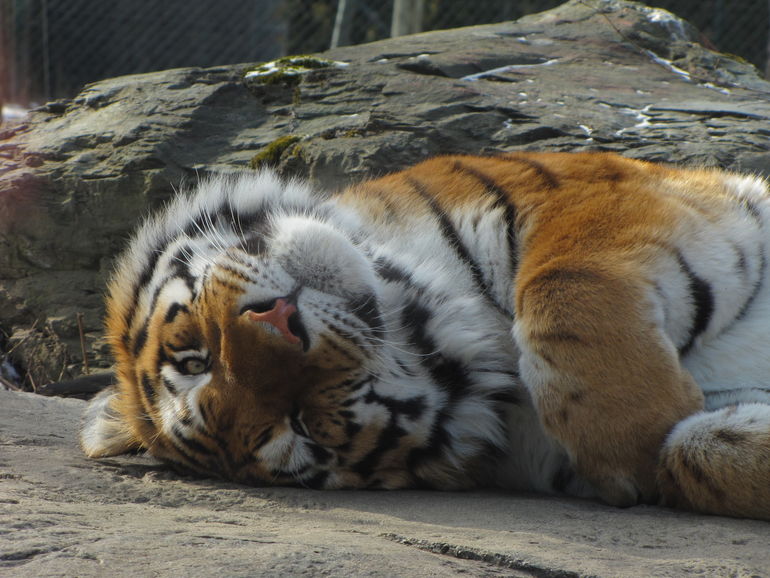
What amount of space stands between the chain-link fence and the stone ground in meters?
5.49

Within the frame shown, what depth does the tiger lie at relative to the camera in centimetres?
179

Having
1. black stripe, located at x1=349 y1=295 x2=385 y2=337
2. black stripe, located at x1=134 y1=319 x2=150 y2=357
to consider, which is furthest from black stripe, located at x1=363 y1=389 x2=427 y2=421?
black stripe, located at x1=134 y1=319 x2=150 y2=357

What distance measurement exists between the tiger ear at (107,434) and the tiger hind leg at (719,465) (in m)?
1.22

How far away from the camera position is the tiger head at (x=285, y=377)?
1834 mm

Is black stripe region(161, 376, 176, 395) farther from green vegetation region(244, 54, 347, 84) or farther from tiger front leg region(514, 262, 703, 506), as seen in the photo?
green vegetation region(244, 54, 347, 84)

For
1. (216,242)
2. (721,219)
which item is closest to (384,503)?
(216,242)

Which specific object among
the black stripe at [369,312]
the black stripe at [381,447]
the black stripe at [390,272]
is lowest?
the black stripe at [381,447]

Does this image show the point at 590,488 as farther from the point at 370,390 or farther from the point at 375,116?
the point at 375,116

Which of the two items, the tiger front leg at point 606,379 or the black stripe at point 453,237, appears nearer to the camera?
the tiger front leg at point 606,379

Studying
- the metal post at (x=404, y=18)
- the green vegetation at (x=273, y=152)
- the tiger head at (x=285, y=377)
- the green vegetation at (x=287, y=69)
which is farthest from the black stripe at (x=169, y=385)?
the metal post at (x=404, y=18)

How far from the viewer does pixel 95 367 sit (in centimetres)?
387

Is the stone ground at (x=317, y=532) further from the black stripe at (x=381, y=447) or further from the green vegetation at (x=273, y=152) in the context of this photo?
the green vegetation at (x=273, y=152)

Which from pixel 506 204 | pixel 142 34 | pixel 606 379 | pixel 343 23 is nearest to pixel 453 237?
pixel 506 204

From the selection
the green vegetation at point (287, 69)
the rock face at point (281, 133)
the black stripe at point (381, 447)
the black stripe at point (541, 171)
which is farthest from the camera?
the green vegetation at point (287, 69)
